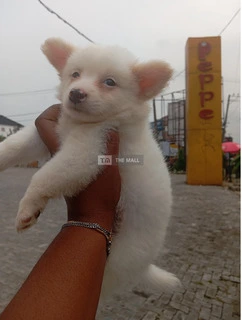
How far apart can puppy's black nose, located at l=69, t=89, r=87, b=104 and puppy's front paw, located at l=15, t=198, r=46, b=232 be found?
0.35 m

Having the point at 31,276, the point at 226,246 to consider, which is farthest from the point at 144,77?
the point at 226,246

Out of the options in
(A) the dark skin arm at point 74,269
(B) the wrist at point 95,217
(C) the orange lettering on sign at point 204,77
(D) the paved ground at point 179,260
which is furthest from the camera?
(C) the orange lettering on sign at point 204,77

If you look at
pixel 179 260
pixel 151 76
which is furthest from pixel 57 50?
pixel 179 260

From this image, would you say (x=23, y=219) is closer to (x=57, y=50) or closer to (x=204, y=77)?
(x=57, y=50)

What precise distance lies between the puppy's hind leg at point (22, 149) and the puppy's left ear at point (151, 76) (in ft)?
1.41

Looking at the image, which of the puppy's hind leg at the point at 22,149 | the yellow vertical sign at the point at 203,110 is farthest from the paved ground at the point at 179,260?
the yellow vertical sign at the point at 203,110

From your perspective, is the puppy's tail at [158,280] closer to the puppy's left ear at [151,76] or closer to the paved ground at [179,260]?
the paved ground at [179,260]

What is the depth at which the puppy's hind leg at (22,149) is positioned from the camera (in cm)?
121

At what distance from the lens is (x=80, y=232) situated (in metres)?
0.94

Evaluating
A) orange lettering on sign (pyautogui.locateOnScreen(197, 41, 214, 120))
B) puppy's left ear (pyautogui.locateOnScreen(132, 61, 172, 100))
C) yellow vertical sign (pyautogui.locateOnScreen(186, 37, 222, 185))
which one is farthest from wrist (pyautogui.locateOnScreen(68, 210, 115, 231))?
orange lettering on sign (pyautogui.locateOnScreen(197, 41, 214, 120))

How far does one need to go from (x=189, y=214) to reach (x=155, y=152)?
4.30 metres

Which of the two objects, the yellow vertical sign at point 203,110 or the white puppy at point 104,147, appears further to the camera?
the yellow vertical sign at point 203,110

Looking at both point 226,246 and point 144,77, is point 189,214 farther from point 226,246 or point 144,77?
point 144,77

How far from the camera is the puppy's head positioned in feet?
3.63
